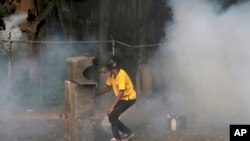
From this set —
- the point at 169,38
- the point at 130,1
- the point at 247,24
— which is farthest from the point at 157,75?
the point at 247,24

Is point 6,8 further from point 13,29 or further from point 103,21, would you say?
point 13,29

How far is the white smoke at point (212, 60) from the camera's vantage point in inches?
459

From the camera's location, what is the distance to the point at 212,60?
40.0 ft

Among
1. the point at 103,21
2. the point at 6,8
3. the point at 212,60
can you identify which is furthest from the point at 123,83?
the point at 6,8

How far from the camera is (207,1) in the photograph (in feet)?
40.0

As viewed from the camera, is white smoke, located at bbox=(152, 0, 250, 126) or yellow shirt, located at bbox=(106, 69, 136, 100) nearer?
yellow shirt, located at bbox=(106, 69, 136, 100)

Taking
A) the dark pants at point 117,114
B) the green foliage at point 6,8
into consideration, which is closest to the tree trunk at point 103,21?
the green foliage at point 6,8

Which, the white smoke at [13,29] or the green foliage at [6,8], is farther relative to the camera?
the white smoke at [13,29]

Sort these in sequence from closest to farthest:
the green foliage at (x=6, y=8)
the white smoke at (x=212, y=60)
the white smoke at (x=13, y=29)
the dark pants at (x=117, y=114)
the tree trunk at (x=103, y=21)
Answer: the dark pants at (x=117, y=114), the white smoke at (x=212, y=60), the green foliage at (x=6, y=8), the tree trunk at (x=103, y=21), the white smoke at (x=13, y=29)

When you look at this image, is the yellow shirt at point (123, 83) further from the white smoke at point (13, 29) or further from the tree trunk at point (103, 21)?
the white smoke at point (13, 29)

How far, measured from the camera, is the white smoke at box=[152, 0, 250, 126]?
11.7m

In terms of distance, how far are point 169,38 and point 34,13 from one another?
16.4 feet

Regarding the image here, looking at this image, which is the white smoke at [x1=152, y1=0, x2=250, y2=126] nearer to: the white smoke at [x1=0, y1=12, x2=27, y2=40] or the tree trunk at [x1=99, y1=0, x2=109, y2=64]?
the tree trunk at [x1=99, y1=0, x2=109, y2=64]

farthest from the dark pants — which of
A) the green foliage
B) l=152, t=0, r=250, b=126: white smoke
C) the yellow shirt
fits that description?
the green foliage
